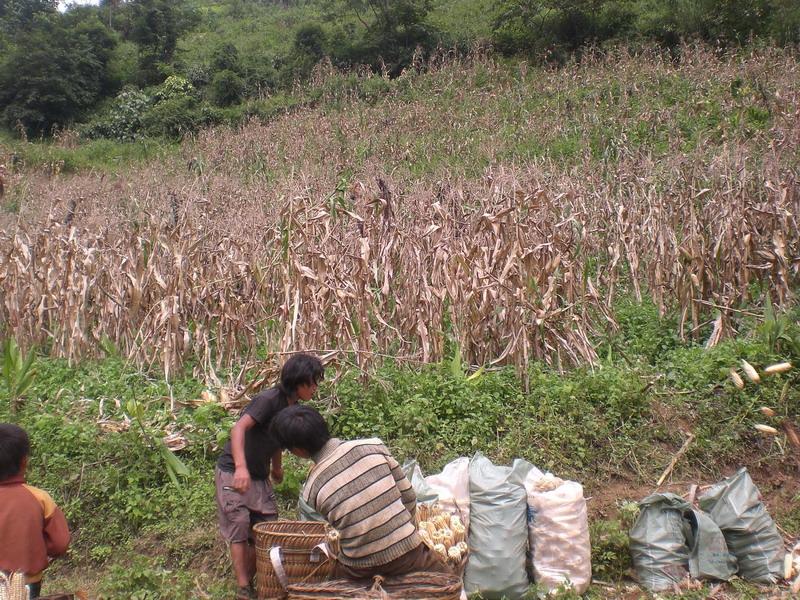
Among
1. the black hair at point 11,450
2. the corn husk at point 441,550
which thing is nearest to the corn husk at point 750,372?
the corn husk at point 441,550

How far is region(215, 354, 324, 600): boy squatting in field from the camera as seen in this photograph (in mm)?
3447

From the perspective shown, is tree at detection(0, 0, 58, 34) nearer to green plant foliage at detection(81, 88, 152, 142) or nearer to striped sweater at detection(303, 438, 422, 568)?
green plant foliage at detection(81, 88, 152, 142)

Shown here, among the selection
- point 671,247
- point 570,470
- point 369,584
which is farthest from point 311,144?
point 369,584

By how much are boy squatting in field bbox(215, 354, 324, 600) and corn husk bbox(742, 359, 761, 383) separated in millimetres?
3061

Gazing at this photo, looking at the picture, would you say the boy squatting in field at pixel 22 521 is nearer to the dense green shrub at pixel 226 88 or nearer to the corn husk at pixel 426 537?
the corn husk at pixel 426 537

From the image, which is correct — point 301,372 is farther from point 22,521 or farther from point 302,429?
point 22,521

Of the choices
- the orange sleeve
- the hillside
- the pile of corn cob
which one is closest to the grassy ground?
the hillside

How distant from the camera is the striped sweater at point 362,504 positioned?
2869 mm

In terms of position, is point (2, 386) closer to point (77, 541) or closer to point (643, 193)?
point (77, 541)

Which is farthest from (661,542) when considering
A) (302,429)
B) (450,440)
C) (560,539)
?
(302,429)

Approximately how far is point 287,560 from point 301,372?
2.83 ft

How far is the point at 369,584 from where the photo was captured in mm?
2928

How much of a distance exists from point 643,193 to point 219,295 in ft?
15.3

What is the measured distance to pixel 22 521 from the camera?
2.92 m
